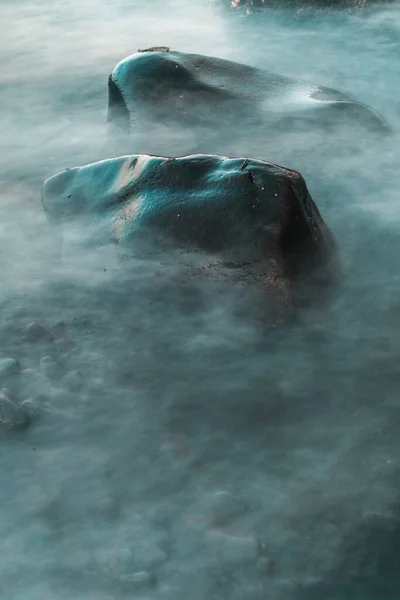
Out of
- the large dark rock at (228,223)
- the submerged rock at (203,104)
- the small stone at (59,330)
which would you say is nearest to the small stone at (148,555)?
the small stone at (59,330)

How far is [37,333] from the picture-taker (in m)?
3.83

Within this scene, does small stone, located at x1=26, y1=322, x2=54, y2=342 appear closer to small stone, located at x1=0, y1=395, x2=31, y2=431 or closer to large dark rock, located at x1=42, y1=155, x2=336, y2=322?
small stone, located at x1=0, y1=395, x2=31, y2=431

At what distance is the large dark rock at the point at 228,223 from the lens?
390 centimetres

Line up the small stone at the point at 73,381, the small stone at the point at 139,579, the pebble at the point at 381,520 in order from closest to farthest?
the small stone at the point at 139,579, the pebble at the point at 381,520, the small stone at the point at 73,381

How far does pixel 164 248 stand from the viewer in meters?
4.16

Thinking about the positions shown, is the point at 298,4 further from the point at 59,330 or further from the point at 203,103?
the point at 59,330

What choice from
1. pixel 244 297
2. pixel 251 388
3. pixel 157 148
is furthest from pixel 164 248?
pixel 157 148

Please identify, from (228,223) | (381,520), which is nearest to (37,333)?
(228,223)

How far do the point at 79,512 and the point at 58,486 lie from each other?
7.3 inches

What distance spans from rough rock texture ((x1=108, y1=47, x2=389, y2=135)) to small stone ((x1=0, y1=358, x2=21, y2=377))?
130 inches

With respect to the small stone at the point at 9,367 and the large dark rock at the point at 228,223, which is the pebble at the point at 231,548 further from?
the large dark rock at the point at 228,223

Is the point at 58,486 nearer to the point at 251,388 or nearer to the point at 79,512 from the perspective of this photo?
the point at 79,512

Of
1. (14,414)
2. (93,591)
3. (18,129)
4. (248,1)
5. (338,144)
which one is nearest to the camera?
(93,591)

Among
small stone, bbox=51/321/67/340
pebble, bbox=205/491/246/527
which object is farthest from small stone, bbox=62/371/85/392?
pebble, bbox=205/491/246/527
